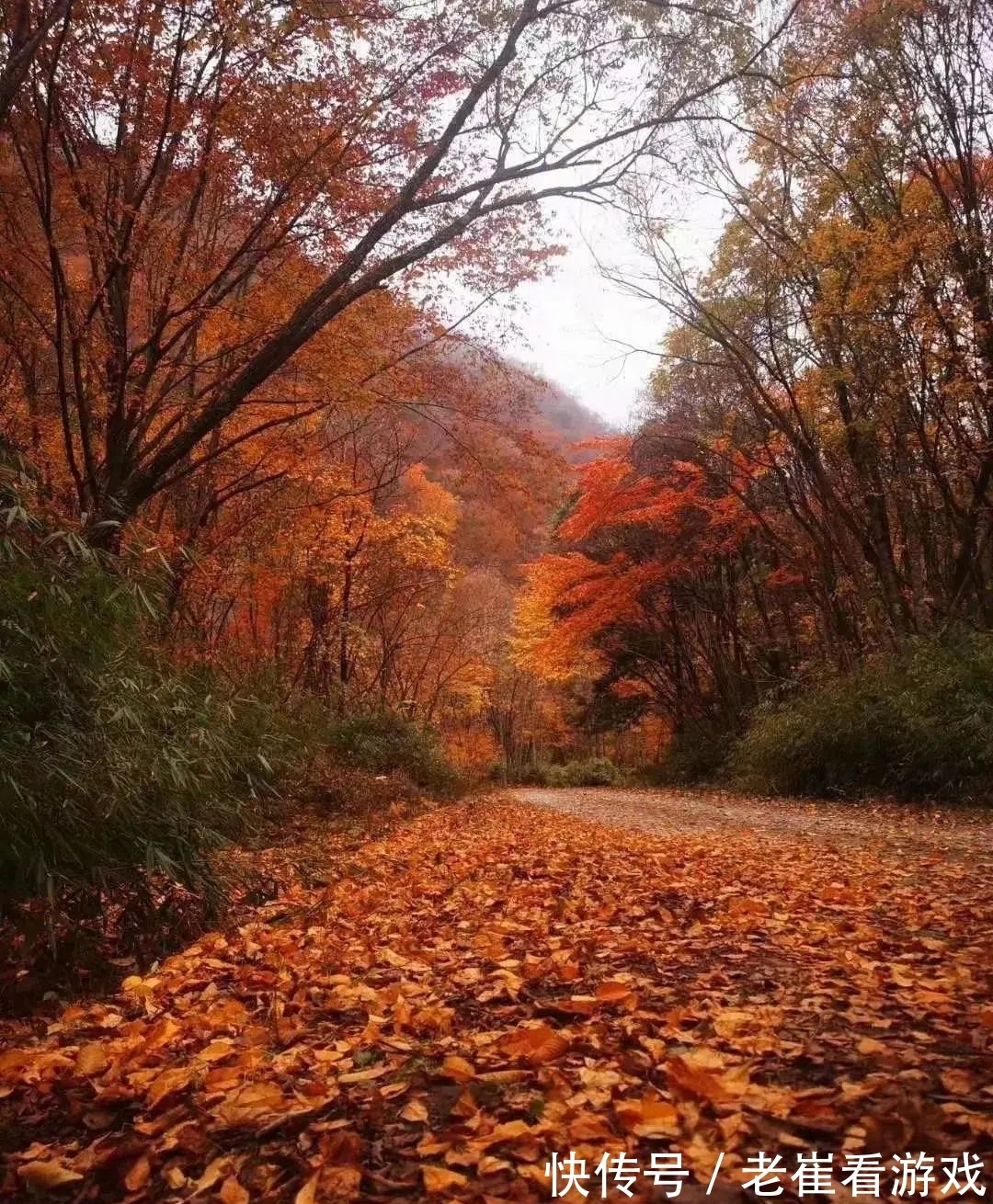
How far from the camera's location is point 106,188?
212 inches

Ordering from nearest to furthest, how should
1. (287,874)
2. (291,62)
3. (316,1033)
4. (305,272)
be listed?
(316,1033) < (287,874) < (291,62) < (305,272)

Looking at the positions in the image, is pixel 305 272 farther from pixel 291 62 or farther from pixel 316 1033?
pixel 316 1033

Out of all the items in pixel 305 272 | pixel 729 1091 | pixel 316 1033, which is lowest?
pixel 316 1033

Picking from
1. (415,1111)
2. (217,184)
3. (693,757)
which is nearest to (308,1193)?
(415,1111)

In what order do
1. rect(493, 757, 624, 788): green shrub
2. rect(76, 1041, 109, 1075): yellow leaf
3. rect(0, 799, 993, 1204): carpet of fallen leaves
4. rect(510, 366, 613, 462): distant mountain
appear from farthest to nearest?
rect(493, 757, 624, 788): green shrub → rect(510, 366, 613, 462): distant mountain → rect(76, 1041, 109, 1075): yellow leaf → rect(0, 799, 993, 1204): carpet of fallen leaves

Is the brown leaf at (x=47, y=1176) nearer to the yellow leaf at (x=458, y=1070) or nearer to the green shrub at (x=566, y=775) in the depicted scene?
the yellow leaf at (x=458, y=1070)

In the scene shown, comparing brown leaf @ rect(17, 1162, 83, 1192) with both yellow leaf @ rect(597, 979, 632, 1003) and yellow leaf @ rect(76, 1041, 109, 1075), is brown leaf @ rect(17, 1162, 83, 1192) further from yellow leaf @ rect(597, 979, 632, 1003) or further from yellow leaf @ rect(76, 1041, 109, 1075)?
yellow leaf @ rect(597, 979, 632, 1003)

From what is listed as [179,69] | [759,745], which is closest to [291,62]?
[179,69]

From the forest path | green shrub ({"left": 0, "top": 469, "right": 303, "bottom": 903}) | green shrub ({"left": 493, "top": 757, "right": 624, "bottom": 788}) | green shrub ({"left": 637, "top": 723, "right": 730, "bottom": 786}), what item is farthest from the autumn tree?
green shrub ({"left": 493, "top": 757, "right": 624, "bottom": 788})

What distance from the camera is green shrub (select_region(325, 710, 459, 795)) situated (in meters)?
9.55

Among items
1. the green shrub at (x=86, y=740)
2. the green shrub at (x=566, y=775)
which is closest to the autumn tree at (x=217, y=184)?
the green shrub at (x=86, y=740)

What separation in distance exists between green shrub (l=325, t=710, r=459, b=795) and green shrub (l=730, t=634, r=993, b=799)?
477cm

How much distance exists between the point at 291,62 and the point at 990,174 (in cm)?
747

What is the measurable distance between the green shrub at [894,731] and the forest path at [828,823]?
1.35 ft
